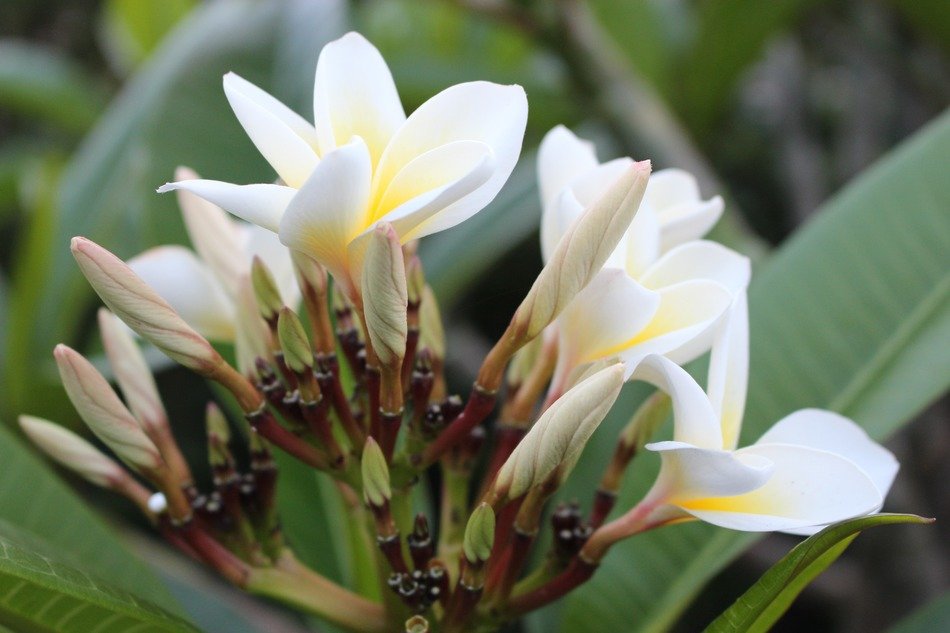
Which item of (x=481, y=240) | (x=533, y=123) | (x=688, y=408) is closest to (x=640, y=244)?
(x=688, y=408)

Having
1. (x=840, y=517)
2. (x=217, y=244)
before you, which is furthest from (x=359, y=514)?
(x=840, y=517)

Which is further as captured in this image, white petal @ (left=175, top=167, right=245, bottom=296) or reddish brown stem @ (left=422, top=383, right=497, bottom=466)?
white petal @ (left=175, top=167, right=245, bottom=296)

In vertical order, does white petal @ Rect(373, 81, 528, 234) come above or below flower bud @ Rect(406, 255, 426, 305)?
above

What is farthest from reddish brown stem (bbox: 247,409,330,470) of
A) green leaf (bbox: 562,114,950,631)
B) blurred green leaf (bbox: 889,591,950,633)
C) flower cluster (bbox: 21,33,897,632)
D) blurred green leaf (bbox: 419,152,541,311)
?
blurred green leaf (bbox: 419,152,541,311)

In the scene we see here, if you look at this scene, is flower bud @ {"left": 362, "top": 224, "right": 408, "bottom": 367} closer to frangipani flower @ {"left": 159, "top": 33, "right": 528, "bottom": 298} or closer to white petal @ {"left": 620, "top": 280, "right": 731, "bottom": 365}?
frangipani flower @ {"left": 159, "top": 33, "right": 528, "bottom": 298}

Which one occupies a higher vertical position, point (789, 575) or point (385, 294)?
point (385, 294)

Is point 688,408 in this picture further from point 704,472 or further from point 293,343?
point 293,343

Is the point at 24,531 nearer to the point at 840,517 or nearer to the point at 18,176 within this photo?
the point at 840,517
